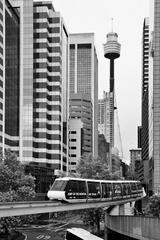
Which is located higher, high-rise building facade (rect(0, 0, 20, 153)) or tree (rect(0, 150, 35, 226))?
high-rise building facade (rect(0, 0, 20, 153))

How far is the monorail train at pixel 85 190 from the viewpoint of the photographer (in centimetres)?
5669

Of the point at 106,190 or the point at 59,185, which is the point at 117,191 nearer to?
the point at 106,190

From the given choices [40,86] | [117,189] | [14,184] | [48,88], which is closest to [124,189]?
[117,189]

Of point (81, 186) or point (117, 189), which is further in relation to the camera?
point (117, 189)

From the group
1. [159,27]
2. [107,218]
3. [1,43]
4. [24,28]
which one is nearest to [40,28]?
[24,28]

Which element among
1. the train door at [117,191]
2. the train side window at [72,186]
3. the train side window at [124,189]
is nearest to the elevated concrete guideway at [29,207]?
the train side window at [72,186]

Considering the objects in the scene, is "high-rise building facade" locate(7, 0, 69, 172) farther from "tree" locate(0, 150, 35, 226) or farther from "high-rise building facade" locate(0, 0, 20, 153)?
"tree" locate(0, 150, 35, 226)

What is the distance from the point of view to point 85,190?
62.1m

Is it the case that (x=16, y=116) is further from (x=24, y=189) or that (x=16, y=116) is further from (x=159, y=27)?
(x=24, y=189)

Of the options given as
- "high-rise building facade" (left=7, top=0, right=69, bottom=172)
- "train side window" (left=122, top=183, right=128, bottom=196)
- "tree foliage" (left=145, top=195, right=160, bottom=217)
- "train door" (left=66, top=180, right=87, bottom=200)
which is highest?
"high-rise building facade" (left=7, top=0, right=69, bottom=172)

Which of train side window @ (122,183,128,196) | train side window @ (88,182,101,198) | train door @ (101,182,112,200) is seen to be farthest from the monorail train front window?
train side window @ (122,183,128,196)

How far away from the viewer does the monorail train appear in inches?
2232

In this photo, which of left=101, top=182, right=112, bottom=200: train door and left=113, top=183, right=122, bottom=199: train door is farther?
left=113, top=183, right=122, bottom=199: train door

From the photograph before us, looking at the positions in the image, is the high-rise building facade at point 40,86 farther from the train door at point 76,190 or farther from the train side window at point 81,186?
the train door at point 76,190
